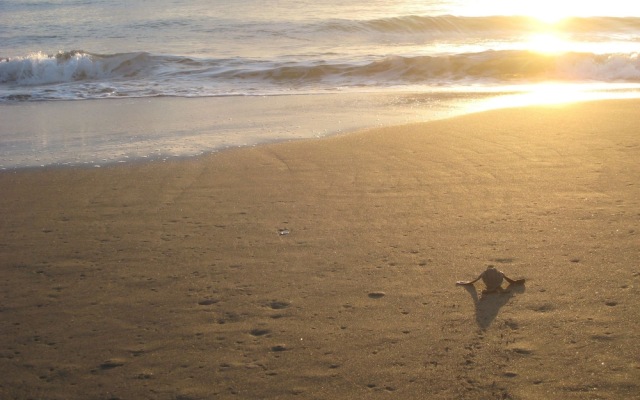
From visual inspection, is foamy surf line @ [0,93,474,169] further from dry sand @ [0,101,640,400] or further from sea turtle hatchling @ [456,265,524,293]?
sea turtle hatchling @ [456,265,524,293]

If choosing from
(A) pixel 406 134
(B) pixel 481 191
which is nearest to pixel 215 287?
(B) pixel 481 191

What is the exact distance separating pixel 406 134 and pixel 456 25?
15299 mm

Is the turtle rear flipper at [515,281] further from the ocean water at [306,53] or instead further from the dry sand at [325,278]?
the ocean water at [306,53]

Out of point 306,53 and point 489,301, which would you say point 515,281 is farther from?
point 306,53

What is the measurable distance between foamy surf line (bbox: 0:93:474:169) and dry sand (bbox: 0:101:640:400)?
67 cm

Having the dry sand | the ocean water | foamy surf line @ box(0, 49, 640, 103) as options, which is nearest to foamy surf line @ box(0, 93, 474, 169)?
the ocean water

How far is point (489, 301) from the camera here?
2996 millimetres

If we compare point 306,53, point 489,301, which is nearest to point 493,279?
point 489,301

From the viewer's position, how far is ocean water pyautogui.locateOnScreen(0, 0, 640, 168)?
9875mm

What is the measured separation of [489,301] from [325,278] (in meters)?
0.73

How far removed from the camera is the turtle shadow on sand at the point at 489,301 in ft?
9.41

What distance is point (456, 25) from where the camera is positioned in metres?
20.7

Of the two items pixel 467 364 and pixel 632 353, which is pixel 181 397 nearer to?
pixel 467 364

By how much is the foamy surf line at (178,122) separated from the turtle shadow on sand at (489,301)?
3.41 meters
